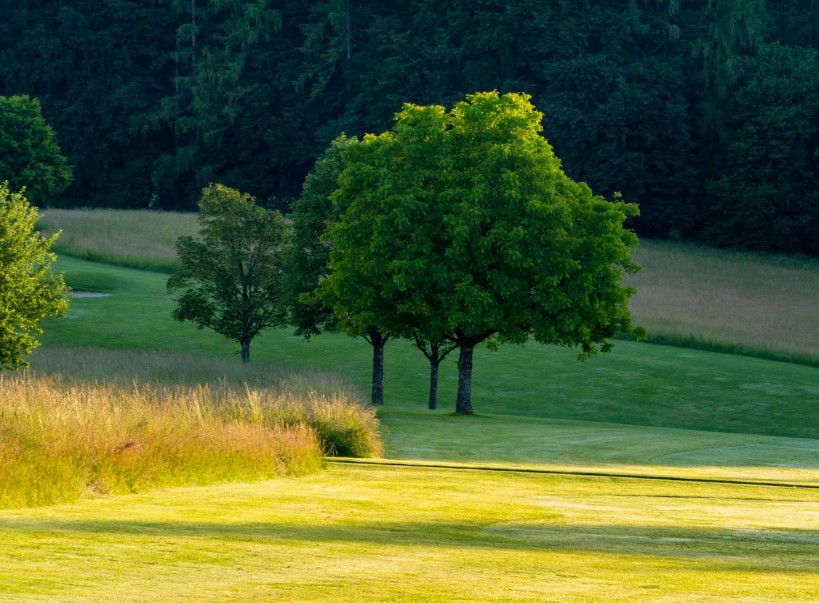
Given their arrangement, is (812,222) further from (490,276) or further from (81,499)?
(81,499)

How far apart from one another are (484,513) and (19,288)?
17726mm

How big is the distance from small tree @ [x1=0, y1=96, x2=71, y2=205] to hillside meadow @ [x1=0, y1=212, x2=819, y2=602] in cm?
4149

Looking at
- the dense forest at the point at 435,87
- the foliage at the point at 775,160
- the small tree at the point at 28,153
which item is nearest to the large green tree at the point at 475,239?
the small tree at the point at 28,153

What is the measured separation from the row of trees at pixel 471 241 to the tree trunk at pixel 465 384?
39mm

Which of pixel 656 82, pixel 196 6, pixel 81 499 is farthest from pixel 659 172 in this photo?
pixel 81 499

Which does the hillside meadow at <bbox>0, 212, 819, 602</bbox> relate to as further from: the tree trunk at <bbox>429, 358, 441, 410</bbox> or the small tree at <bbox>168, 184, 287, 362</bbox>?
the small tree at <bbox>168, 184, 287, 362</bbox>

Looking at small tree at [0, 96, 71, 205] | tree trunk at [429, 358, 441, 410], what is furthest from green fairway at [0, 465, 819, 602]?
small tree at [0, 96, 71, 205]

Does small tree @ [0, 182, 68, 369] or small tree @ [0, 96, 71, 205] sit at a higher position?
small tree @ [0, 96, 71, 205]

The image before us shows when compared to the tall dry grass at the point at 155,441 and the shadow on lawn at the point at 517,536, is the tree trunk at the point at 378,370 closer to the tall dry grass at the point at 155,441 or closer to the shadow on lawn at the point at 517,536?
the tall dry grass at the point at 155,441

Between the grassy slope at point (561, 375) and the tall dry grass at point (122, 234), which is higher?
the tall dry grass at point (122, 234)

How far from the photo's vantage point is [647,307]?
190ft

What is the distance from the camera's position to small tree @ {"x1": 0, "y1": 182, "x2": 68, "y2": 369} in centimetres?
2883

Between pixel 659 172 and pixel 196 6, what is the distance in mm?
37960

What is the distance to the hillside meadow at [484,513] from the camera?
9602mm
